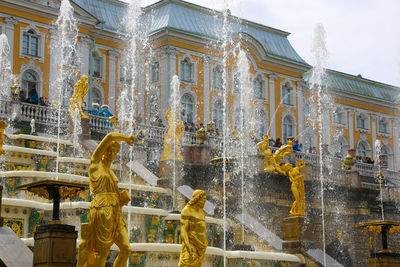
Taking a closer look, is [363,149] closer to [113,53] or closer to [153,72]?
[153,72]

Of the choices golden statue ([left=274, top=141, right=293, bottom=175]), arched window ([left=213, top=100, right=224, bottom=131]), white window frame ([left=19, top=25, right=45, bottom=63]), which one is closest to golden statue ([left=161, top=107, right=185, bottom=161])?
golden statue ([left=274, top=141, right=293, bottom=175])

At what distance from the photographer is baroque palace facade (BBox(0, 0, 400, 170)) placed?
115 ft

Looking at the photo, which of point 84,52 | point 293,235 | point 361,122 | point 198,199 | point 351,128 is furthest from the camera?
point 361,122

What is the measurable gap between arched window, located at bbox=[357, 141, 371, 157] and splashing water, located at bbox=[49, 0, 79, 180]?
23787 mm

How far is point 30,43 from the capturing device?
3528cm

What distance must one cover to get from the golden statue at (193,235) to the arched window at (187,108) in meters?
27.1

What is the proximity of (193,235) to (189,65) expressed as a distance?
28.8m

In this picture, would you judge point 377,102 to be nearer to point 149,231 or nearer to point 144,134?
point 144,134

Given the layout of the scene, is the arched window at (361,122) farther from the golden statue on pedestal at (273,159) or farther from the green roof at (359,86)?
the golden statue on pedestal at (273,159)

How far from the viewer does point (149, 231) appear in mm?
16422

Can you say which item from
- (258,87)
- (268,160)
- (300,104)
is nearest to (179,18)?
(258,87)

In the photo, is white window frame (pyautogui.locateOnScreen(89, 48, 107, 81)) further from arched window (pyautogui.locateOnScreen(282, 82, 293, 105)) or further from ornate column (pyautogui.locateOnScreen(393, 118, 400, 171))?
ornate column (pyautogui.locateOnScreen(393, 118, 400, 171))

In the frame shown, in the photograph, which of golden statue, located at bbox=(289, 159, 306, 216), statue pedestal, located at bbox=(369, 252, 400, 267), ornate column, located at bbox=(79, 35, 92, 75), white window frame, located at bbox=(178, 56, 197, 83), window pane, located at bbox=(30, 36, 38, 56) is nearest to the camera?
statue pedestal, located at bbox=(369, 252, 400, 267)

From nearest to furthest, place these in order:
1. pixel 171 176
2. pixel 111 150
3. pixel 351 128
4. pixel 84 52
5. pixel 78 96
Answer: pixel 111 150
pixel 171 176
pixel 78 96
pixel 84 52
pixel 351 128
